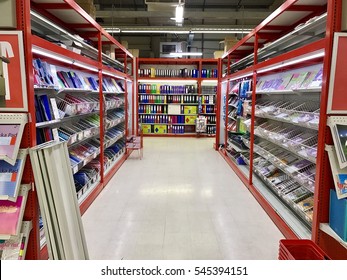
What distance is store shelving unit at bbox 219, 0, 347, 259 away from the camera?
2.60m

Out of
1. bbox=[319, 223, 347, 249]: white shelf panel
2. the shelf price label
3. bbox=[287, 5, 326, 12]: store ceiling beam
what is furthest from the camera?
bbox=[287, 5, 326, 12]: store ceiling beam

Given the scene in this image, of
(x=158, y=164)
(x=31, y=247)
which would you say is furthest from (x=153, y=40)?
(x=31, y=247)

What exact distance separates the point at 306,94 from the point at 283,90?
35 centimetres

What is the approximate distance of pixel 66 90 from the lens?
12.6ft

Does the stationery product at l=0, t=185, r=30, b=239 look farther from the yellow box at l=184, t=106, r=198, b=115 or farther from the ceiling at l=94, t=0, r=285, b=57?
the yellow box at l=184, t=106, r=198, b=115

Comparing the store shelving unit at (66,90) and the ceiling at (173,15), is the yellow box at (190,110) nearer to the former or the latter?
the ceiling at (173,15)

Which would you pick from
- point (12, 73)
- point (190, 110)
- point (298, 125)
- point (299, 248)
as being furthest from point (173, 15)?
point (299, 248)

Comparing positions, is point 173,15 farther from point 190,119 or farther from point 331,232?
point 331,232

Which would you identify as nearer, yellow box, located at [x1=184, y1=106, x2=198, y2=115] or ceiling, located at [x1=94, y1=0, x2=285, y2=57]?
ceiling, located at [x1=94, y1=0, x2=285, y2=57]

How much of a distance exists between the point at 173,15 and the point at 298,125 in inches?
291

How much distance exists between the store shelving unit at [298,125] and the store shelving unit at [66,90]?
8.02ft

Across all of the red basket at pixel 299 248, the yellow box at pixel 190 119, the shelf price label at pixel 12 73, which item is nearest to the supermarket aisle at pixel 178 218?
the red basket at pixel 299 248

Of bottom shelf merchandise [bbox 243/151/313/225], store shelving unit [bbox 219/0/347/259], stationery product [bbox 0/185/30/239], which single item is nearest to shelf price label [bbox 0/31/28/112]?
stationery product [bbox 0/185/30/239]

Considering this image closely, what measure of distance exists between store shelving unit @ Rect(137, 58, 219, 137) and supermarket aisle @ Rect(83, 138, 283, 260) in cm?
483
